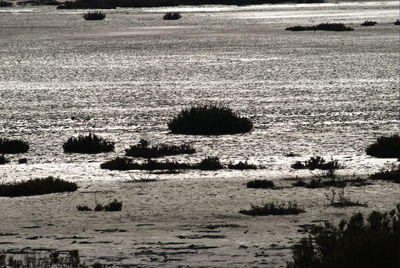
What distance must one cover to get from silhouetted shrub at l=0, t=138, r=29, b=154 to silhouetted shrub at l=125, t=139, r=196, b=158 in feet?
7.51

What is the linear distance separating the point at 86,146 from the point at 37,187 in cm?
494

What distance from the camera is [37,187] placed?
17281mm

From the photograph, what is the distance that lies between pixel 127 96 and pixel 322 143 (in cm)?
1264

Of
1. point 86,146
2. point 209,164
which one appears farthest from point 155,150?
point 209,164

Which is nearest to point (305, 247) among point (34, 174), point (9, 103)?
point (34, 174)

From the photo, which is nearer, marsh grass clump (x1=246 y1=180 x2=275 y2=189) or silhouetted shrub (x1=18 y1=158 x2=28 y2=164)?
marsh grass clump (x1=246 y1=180 x2=275 y2=189)

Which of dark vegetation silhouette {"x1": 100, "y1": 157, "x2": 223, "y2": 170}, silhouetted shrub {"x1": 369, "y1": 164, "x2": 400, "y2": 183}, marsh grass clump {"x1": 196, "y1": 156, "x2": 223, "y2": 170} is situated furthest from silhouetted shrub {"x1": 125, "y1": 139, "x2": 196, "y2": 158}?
silhouetted shrub {"x1": 369, "y1": 164, "x2": 400, "y2": 183}

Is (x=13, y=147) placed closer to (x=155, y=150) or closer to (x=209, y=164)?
(x=155, y=150)

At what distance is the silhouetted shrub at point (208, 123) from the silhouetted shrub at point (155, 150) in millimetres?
3013

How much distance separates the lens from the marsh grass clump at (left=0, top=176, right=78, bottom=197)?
55.9 feet

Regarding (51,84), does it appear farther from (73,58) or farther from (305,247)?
(305,247)

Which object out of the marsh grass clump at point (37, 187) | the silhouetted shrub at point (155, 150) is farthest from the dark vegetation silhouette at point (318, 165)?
the marsh grass clump at point (37, 187)

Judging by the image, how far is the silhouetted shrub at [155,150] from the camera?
21.5 m

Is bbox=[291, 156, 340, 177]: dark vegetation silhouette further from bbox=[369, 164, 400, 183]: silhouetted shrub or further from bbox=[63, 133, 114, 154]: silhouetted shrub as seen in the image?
bbox=[63, 133, 114, 154]: silhouetted shrub
